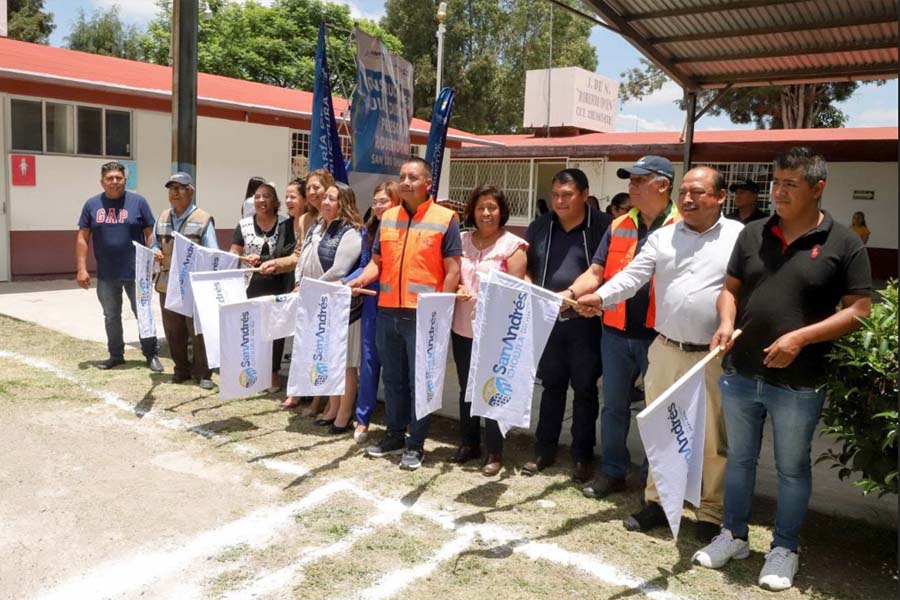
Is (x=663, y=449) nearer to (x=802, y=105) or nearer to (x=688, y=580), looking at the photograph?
(x=688, y=580)

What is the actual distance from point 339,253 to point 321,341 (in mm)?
668

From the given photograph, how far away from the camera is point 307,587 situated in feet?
10.5

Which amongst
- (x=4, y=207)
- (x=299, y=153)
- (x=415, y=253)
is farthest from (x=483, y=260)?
(x=299, y=153)

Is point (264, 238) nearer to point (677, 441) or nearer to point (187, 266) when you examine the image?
point (187, 266)

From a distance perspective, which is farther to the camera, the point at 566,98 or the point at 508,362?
the point at 566,98

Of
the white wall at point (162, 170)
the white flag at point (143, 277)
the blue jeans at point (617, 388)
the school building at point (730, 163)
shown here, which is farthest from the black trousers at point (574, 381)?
the school building at point (730, 163)

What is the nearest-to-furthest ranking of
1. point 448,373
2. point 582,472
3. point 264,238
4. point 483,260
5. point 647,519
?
point 647,519, point 582,472, point 483,260, point 264,238, point 448,373

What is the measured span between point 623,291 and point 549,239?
2.89ft

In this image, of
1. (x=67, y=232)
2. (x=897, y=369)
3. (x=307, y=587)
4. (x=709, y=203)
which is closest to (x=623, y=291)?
(x=709, y=203)

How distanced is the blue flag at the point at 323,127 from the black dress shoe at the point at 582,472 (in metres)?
3.49

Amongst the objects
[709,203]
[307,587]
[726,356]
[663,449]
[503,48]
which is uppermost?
[503,48]

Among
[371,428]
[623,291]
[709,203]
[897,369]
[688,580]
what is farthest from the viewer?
[371,428]

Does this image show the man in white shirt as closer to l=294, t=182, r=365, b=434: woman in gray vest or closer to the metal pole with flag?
the metal pole with flag

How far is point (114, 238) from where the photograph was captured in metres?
6.66
